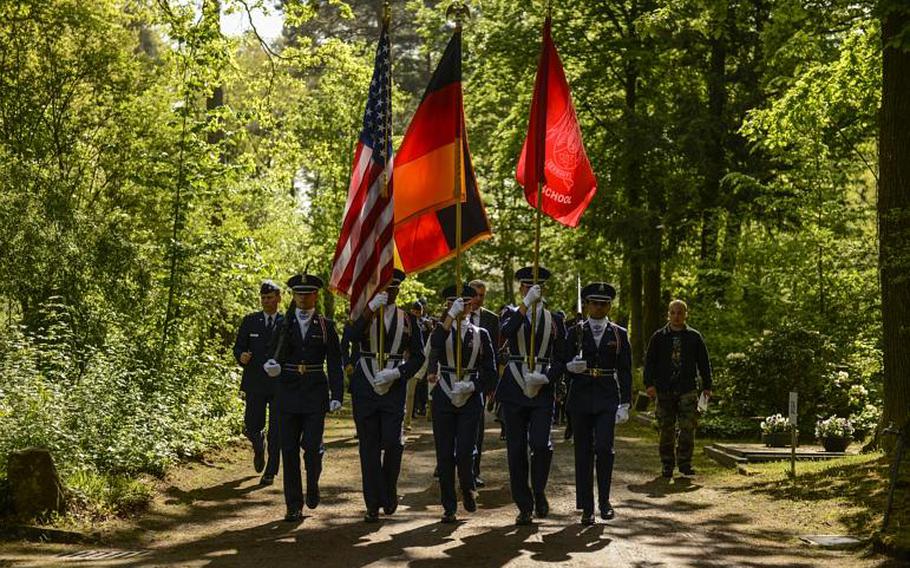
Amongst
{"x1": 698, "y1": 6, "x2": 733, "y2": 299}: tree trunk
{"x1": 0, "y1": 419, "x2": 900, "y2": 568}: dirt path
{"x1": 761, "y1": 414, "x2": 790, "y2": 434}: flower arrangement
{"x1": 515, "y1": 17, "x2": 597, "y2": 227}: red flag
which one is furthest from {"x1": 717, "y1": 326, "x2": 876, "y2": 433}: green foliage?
{"x1": 515, "y1": 17, "x2": 597, "y2": 227}: red flag

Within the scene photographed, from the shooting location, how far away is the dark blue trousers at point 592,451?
39.8 feet

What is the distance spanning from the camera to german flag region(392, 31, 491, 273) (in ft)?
42.3

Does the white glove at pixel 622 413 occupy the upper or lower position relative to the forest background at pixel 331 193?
lower

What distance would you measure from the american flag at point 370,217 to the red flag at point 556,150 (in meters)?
1.58

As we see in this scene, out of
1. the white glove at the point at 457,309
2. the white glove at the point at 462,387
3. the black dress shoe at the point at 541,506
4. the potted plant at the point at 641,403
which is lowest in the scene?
the black dress shoe at the point at 541,506

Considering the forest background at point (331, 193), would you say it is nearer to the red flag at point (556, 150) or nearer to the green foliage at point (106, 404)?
the green foliage at point (106, 404)

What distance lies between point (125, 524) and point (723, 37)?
22388mm

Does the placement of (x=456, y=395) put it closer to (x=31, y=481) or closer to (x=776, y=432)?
(x=31, y=481)

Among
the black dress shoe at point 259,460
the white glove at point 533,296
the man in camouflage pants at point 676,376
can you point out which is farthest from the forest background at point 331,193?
the white glove at point 533,296

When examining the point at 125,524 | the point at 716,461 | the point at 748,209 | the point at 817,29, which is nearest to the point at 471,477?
the point at 125,524

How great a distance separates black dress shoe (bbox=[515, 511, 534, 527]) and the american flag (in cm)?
250

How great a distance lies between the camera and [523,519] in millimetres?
11758

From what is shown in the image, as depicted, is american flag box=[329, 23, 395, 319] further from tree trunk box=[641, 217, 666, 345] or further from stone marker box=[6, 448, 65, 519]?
tree trunk box=[641, 217, 666, 345]

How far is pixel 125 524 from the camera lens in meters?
11.9
